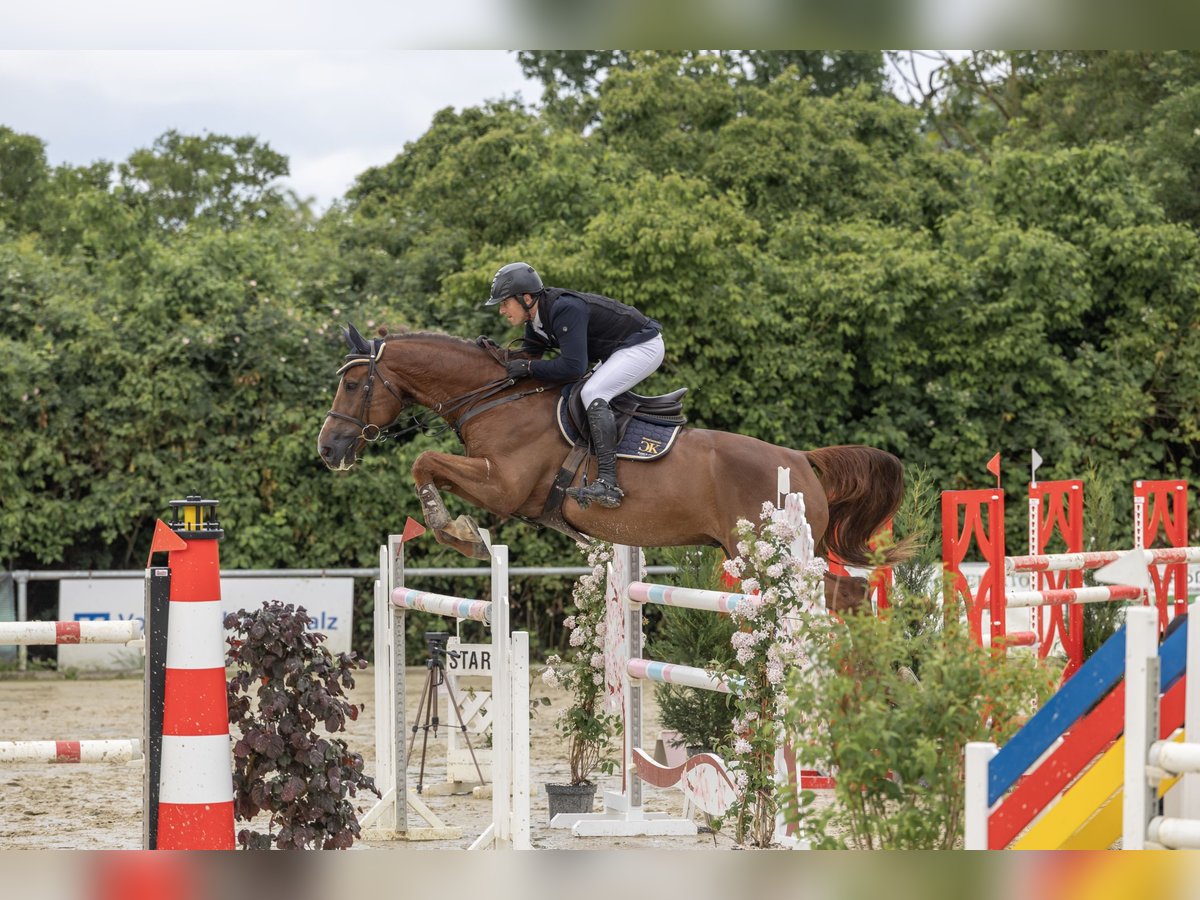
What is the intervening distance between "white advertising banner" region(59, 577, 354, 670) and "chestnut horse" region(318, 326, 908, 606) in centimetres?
424

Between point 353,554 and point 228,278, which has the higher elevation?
point 228,278

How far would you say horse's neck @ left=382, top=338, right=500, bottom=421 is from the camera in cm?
546

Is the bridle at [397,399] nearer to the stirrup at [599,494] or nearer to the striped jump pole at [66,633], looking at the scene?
the stirrup at [599,494]

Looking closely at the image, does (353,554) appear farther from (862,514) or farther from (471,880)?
(471,880)

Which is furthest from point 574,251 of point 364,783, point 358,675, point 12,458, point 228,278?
point 364,783

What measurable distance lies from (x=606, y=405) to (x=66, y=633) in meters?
2.45

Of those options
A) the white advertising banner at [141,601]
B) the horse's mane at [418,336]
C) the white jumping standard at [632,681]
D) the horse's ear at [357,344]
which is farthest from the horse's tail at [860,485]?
the white advertising banner at [141,601]

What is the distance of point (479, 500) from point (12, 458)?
5.96 metres

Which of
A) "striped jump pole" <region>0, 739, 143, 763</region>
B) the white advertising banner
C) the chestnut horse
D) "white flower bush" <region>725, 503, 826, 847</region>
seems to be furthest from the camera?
the white advertising banner

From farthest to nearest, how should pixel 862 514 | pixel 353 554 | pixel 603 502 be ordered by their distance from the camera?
pixel 353 554 < pixel 862 514 < pixel 603 502

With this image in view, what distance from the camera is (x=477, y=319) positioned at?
429 inches

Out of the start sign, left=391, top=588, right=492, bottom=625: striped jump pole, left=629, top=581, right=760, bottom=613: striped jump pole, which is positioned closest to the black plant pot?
the start sign

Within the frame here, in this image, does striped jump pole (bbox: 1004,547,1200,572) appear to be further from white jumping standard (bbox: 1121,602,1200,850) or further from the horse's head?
white jumping standard (bbox: 1121,602,1200,850)
